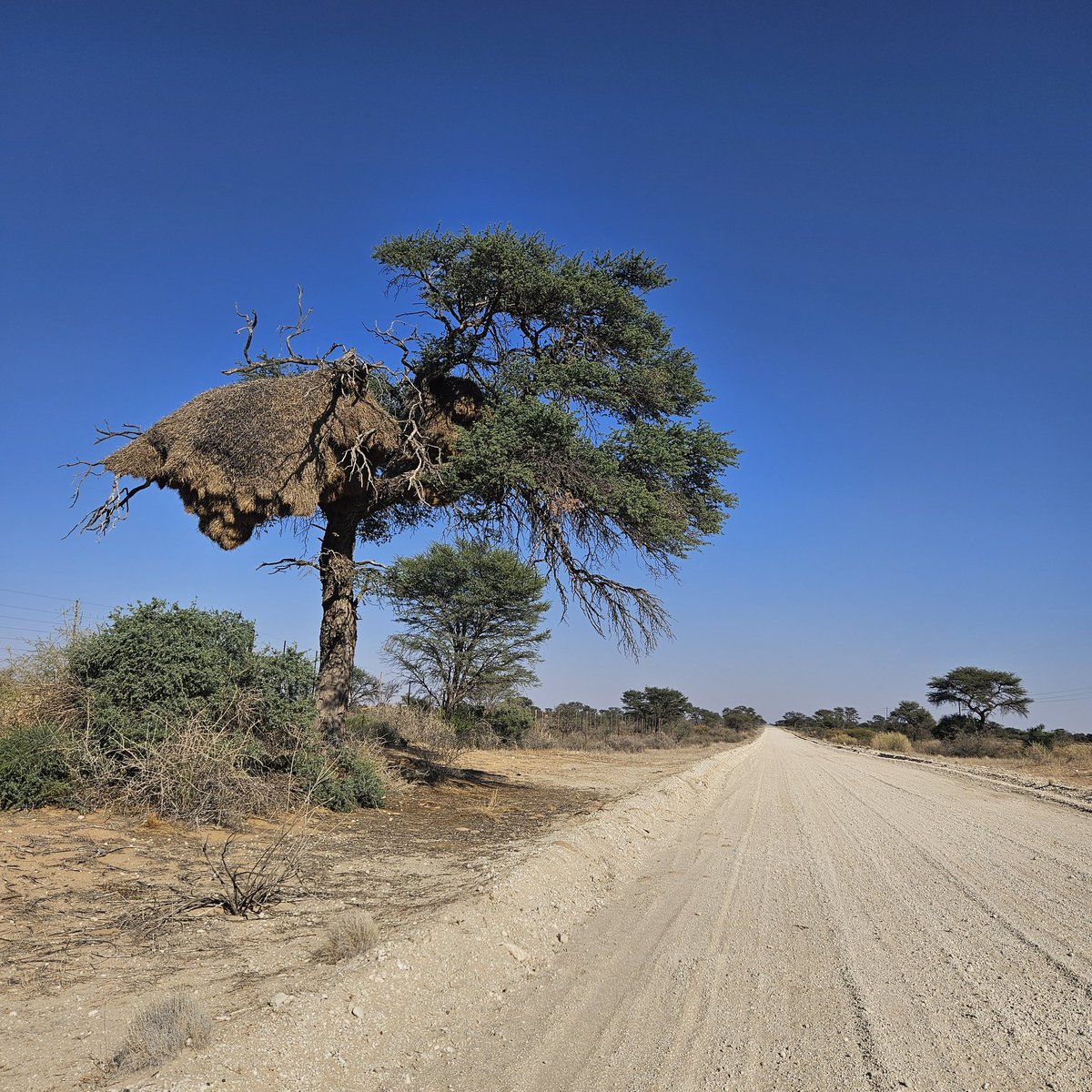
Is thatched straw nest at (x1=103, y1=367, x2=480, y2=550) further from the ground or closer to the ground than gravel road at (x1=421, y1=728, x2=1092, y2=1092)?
further from the ground

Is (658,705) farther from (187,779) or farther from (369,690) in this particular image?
(187,779)

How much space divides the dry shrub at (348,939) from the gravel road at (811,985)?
902 mm

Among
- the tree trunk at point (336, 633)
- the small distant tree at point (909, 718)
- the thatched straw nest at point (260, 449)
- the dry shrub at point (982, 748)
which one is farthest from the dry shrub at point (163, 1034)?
the small distant tree at point (909, 718)

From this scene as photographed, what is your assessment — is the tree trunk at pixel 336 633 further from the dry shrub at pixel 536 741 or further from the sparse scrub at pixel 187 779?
the dry shrub at pixel 536 741

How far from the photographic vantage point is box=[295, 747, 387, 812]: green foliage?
9.64 m

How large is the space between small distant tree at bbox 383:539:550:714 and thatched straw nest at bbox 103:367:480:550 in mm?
15488

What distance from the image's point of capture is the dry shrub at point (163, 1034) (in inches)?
111

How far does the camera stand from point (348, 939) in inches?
163

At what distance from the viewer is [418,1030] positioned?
11.2ft

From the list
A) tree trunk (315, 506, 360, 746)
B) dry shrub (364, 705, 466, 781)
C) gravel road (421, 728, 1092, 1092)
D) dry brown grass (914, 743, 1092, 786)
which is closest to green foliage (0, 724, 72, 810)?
tree trunk (315, 506, 360, 746)

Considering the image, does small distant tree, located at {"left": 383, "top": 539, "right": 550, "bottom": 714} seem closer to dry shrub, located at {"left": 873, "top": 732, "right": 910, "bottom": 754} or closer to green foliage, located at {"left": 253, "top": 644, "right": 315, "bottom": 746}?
green foliage, located at {"left": 253, "top": 644, "right": 315, "bottom": 746}

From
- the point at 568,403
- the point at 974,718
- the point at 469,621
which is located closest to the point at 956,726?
the point at 974,718

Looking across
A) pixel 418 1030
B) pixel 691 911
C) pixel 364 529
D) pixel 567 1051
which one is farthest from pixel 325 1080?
pixel 364 529

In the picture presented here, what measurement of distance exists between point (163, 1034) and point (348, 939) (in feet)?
4.49
